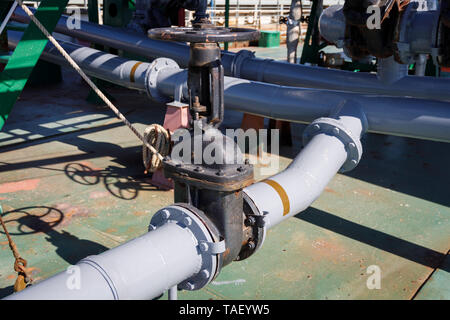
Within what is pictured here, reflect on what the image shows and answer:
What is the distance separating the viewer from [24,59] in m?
3.89

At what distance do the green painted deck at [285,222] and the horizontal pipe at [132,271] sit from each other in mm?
1538

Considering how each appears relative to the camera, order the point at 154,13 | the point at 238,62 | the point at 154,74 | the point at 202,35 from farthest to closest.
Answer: the point at 154,13 → the point at 238,62 → the point at 154,74 → the point at 202,35

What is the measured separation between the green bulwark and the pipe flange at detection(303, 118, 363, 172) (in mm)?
2452

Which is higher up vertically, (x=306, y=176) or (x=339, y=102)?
(x=339, y=102)

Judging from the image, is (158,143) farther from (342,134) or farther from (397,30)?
(397,30)

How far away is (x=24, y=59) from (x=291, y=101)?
2339 millimetres

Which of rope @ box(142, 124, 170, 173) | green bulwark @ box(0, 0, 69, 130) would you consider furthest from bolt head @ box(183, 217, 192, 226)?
rope @ box(142, 124, 170, 173)

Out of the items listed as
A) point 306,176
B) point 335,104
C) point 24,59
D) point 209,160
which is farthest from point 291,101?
point 24,59

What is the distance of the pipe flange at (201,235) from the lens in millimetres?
1846

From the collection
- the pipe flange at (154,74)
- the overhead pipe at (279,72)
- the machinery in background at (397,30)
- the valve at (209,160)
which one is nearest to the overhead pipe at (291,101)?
the pipe flange at (154,74)

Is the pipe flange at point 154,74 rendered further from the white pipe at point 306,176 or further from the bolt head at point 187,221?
the bolt head at point 187,221

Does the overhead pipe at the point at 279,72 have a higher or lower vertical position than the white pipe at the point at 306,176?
higher

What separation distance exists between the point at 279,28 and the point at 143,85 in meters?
17.2

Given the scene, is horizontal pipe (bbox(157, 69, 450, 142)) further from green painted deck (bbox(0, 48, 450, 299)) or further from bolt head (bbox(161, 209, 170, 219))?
bolt head (bbox(161, 209, 170, 219))
